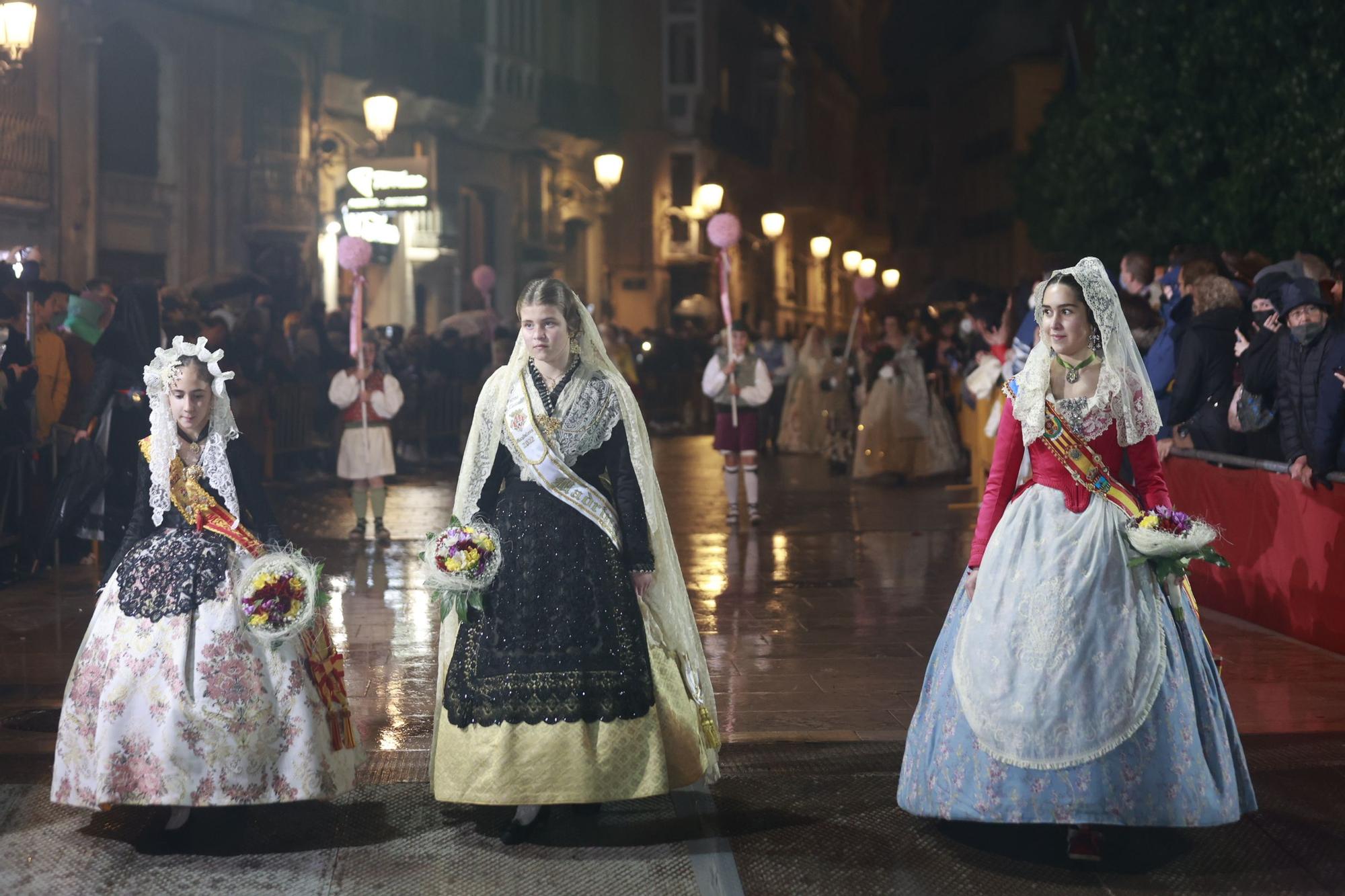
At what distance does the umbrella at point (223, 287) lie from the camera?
18.2 m

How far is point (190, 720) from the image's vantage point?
5410 millimetres

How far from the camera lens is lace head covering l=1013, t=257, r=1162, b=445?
5480mm

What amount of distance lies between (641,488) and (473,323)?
18629 mm

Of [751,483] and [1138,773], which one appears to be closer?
[1138,773]

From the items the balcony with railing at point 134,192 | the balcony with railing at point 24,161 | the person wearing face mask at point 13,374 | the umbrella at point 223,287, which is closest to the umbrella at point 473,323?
the balcony with railing at point 134,192

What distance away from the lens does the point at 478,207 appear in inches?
1291

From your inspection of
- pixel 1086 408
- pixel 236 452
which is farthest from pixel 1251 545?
pixel 236 452

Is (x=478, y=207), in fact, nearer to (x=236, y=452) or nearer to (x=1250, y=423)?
(x=1250, y=423)

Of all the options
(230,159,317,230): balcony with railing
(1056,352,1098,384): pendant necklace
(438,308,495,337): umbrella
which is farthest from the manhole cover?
(230,159,317,230): balcony with railing

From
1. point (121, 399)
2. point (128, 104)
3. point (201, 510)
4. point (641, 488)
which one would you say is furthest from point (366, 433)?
point (128, 104)

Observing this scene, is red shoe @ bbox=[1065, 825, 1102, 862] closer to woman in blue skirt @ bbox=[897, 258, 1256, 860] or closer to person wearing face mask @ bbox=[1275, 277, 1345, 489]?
woman in blue skirt @ bbox=[897, 258, 1256, 860]

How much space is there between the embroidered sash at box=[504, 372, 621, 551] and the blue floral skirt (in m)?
1.19

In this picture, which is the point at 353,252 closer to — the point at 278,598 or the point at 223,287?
the point at 223,287

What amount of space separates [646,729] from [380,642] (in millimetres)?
3683
